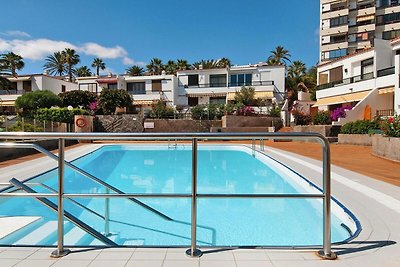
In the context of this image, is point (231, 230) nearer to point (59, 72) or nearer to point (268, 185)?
point (268, 185)

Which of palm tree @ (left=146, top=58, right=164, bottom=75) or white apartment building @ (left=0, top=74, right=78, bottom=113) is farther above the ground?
palm tree @ (left=146, top=58, right=164, bottom=75)

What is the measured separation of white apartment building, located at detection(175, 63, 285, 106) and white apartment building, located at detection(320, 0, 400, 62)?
17.2m

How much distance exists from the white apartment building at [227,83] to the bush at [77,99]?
12774 millimetres

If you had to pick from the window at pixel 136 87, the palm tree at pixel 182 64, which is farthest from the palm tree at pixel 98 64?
the window at pixel 136 87

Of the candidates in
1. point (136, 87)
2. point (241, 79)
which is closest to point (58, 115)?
point (136, 87)

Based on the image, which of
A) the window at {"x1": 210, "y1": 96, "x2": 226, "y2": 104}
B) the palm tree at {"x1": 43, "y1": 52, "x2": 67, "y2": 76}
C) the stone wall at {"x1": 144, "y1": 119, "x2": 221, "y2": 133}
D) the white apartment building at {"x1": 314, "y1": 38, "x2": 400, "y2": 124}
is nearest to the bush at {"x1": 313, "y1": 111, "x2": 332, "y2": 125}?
the white apartment building at {"x1": 314, "y1": 38, "x2": 400, "y2": 124}

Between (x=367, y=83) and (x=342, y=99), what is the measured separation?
308cm

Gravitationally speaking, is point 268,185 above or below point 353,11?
below

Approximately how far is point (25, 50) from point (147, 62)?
77.5 feet

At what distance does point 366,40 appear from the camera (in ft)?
155

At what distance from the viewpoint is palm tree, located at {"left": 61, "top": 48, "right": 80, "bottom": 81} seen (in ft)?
200

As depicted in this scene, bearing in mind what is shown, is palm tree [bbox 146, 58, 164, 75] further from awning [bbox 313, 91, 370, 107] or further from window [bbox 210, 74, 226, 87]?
awning [bbox 313, 91, 370, 107]

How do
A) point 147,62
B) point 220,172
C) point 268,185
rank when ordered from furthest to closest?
point 147,62 → point 220,172 → point 268,185

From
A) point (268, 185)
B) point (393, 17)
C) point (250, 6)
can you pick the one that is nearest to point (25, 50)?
point (250, 6)
